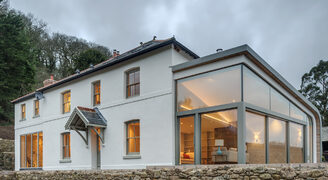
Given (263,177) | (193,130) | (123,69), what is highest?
(123,69)

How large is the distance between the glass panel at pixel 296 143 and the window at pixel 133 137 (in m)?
6.65

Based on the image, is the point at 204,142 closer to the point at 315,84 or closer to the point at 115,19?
the point at 315,84

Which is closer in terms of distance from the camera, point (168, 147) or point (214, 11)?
point (168, 147)

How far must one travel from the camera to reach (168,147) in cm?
1041

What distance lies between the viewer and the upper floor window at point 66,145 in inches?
588

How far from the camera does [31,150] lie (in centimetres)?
1781

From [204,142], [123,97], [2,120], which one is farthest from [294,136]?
[2,120]

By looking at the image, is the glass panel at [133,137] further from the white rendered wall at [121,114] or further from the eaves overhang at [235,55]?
the eaves overhang at [235,55]

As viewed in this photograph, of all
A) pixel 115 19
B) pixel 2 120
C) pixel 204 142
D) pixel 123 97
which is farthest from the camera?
pixel 115 19

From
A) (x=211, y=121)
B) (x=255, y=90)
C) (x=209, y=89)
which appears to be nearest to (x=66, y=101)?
(x=209, y=89)

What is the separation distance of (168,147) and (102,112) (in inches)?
180

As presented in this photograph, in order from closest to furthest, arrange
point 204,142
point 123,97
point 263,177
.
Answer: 1. point 263,177
2. point 204,142
3. point 123,97

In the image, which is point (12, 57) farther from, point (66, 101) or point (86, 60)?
point (86, 60)

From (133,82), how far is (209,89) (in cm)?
405
